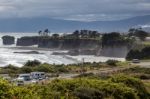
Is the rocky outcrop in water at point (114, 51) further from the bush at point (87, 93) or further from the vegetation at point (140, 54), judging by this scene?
the bush at point (87, 93)

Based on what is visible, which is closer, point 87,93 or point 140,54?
point 87,93

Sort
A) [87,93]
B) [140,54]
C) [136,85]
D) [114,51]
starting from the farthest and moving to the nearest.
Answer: [114,51]
[140,54]
[136,85]
[87,93]

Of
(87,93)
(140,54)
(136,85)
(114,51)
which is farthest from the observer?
(114,51)

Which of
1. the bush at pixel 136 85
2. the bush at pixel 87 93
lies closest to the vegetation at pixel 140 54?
the bush at pixel 136 85

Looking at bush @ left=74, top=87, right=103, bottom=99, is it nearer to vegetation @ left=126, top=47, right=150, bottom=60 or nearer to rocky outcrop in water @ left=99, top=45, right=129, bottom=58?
vegetation @ left=126, top=47, right=150, bottom=60

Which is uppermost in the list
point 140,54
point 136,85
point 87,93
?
point 87,93

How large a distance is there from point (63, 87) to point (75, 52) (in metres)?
133

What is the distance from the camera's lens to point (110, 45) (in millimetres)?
154750

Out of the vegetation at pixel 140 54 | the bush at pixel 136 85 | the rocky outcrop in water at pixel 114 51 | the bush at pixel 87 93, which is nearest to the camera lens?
the bush at pixel 87 93

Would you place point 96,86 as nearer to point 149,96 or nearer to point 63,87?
point 63,87

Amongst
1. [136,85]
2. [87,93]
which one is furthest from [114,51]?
[87,93]

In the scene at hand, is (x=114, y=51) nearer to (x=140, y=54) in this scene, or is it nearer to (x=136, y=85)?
(x=140, y=54)

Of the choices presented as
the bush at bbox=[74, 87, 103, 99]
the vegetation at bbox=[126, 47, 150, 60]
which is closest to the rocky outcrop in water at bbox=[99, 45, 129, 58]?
the vegetation at bbox=[126, 47, 150, 60]

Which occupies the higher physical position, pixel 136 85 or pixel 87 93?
pixel 87 93
